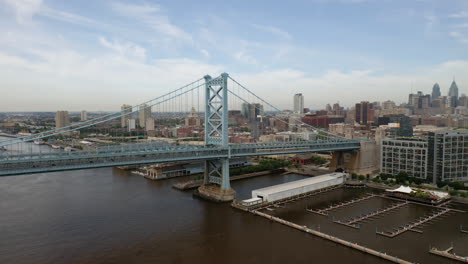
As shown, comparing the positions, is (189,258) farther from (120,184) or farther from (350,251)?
(120,184)

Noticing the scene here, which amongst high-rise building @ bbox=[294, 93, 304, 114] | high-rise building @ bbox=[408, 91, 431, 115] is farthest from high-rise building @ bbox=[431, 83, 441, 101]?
high-rise building @ bbox=[294, 93, 304, 114]

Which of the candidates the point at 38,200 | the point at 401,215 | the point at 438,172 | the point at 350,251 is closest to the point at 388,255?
the point at 350,251

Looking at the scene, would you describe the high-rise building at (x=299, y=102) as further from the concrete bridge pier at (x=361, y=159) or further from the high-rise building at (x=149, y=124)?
the concrete bridge pier at (x=361, y=159)

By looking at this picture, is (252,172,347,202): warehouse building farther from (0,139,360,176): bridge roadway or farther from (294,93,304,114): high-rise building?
(294,93,304,114): high-rise building

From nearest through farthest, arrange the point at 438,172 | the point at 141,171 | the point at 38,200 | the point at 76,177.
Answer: the point at 38,200 → the point at 438,172 → the point at 76,177 → the point at 141,171

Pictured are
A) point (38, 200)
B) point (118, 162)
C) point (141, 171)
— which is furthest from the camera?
point (141, 171)

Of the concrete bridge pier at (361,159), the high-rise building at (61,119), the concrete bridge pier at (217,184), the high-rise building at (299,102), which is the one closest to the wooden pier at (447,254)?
the concrete bridge pier at (217,184)

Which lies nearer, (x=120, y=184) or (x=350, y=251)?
(x=350, y=251)

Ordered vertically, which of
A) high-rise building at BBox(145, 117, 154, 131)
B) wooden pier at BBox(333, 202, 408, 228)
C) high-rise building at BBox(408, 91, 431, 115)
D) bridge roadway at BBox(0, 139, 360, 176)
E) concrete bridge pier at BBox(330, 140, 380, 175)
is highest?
high-rise building at BBox(408, 91, 431, 115)
